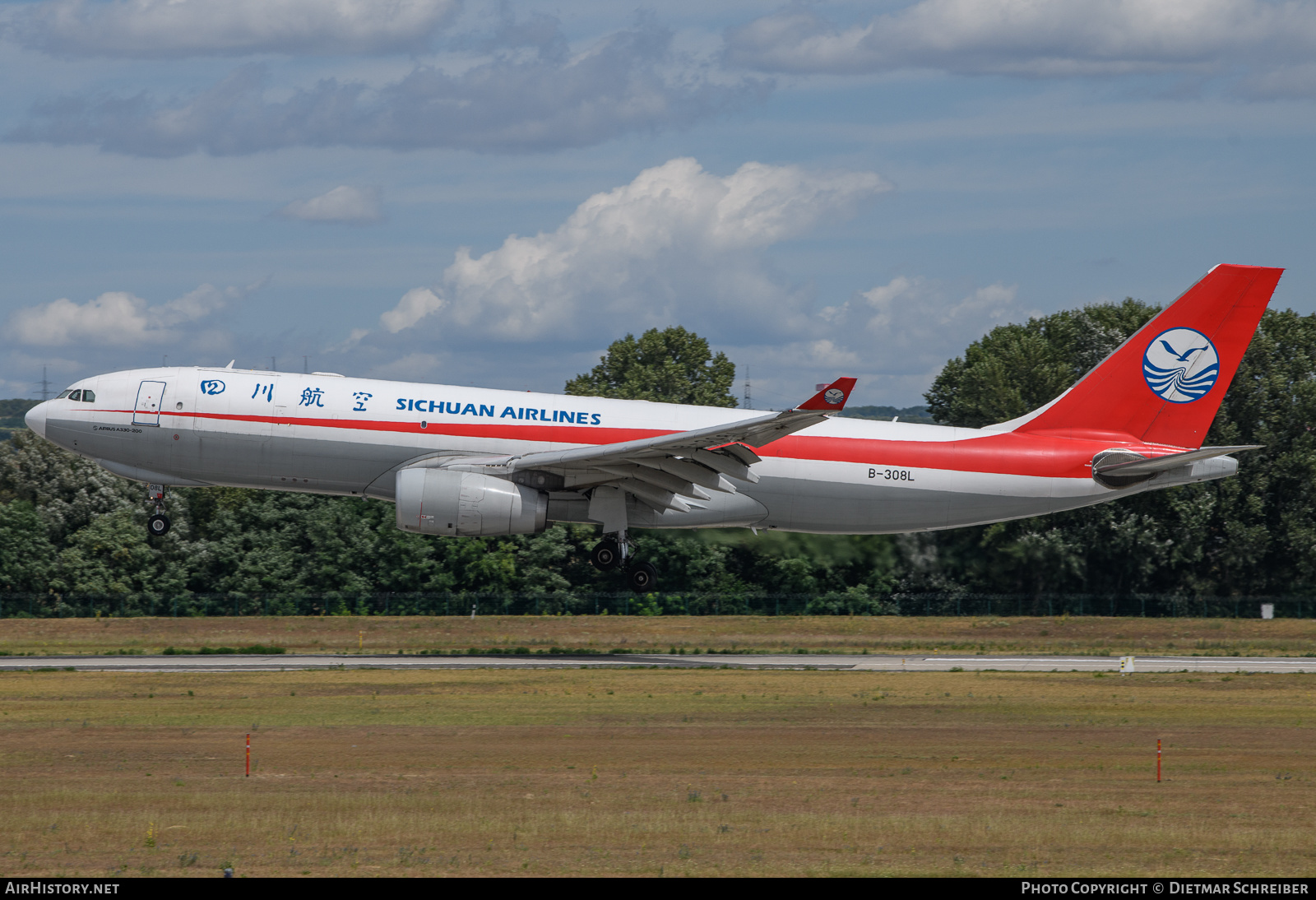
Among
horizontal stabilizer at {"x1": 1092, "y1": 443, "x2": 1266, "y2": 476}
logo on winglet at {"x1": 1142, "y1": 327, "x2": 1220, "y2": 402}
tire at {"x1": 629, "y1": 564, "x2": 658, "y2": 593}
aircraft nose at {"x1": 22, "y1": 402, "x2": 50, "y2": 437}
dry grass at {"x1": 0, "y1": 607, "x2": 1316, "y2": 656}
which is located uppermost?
logo on winglet at {"x1": 1142, "y1": 327, "x2": 1220, "y2": 402}

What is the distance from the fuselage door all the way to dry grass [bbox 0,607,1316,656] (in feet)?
43.4

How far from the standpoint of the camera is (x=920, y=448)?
4006 centimetres

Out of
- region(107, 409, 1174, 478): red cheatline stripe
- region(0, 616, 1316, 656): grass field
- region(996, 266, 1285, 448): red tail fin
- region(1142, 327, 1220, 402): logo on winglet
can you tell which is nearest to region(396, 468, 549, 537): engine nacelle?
region(107, 409, 1174, 478): red cheatline stripe

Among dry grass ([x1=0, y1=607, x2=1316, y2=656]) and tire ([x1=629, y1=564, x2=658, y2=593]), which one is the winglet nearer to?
tire ([x1=629, y1=564, x2=658, y2=593])

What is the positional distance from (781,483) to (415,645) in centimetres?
1725

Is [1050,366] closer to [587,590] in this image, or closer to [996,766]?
[587,590]

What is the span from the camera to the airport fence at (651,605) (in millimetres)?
59094

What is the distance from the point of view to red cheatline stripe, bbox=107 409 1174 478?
38.9 metres

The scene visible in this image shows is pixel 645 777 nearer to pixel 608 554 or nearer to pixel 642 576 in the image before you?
pixel 608 554

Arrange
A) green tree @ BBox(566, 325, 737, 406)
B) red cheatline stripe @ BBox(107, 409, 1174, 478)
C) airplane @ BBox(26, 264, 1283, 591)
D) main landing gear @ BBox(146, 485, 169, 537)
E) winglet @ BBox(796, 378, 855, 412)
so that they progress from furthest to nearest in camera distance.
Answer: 1. green tree @ BBox(566, 325, 737, 406)
2. main landing gear @ BBox(146, 485, 169, 537)
3. red cheatline stripe @ BBox(107, 409, 1174, 478)
4. airplane @ BBox(26, 264, 1283, 591)
5. winglet @ BBox(796, 378, 855, 412)

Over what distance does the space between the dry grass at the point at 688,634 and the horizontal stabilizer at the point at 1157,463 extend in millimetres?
12841

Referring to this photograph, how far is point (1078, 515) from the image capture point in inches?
2621

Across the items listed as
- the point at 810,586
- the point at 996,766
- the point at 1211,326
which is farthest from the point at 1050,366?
the point at 996,766

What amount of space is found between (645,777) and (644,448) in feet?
46.6
